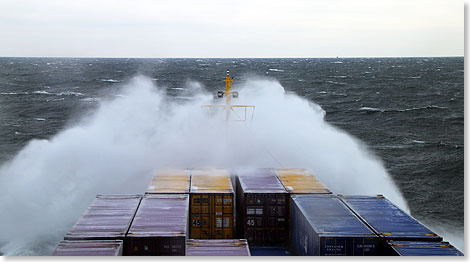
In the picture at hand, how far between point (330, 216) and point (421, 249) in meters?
3.09

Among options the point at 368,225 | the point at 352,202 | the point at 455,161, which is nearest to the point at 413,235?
the point at 368,225

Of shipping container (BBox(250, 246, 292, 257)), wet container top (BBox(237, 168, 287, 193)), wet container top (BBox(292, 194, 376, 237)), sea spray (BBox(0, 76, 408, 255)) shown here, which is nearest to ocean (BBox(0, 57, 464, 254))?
sea spray (BBox(0, 76, 408, 255))

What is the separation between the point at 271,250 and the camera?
1653 cm

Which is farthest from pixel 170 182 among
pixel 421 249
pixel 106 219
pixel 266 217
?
pixel 421 249

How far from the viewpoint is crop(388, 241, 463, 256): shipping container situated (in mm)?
11758

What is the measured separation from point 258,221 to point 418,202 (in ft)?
56.2

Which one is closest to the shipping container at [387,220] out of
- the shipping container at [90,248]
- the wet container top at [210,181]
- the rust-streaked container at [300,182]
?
the rust-streaked container at [300,182]

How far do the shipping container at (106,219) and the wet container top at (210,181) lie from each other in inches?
97.7

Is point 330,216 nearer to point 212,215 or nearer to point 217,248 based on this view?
point 217,248

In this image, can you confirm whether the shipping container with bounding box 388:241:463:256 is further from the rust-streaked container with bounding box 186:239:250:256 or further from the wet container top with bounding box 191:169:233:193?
the wet container top with bounding box 191:169:233:193

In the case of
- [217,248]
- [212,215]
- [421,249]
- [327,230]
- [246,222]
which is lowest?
[246,222]

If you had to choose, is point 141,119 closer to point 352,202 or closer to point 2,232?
point 2,232

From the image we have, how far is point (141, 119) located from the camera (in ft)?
95.6

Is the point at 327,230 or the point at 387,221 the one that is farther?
the point at 387,221
